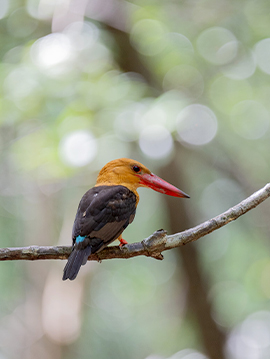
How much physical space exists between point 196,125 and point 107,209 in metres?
2.68

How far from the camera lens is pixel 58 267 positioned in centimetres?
627

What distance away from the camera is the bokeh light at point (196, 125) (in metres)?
4.21

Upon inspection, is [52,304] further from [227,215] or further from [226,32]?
[226,32]

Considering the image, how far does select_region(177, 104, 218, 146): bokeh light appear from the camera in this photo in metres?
4.21

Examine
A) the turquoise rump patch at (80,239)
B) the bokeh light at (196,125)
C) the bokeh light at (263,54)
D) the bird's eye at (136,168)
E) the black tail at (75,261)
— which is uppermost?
the bokeh light at (263,54)

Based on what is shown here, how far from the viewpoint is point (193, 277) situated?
475cm

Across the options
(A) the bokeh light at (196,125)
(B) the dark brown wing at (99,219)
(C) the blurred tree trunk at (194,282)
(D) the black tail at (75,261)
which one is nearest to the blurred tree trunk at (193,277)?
(C) the blurred tree trunk at (194,282)

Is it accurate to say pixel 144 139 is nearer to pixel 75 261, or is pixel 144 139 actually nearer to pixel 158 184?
pixel 158 184

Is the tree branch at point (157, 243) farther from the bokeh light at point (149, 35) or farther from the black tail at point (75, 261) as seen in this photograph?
the bokeh light at point (149, 35)

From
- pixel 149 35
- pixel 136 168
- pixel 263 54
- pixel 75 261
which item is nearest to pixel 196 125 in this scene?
pixel 149 35

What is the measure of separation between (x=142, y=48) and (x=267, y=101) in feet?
6.96

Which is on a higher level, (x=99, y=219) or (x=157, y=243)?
(x=157, y=243)

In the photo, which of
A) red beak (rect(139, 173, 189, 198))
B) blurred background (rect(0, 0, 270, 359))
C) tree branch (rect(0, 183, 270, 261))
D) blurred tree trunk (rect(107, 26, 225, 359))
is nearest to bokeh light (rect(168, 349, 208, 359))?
blurred background (rect(0, 0, 270, 359))

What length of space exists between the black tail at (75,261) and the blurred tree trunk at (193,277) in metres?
2.69
